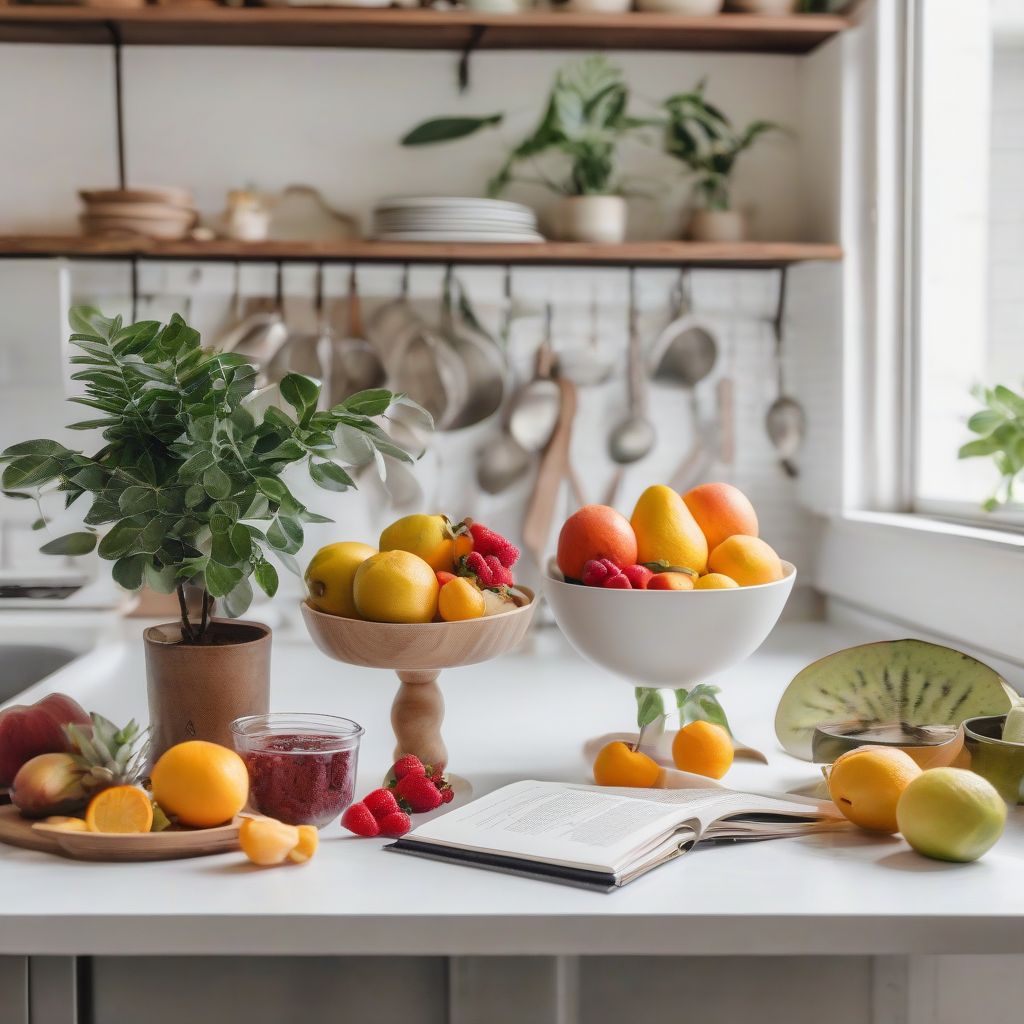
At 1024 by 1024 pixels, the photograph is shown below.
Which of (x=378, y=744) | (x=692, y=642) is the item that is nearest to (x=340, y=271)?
(x=378, y=744)

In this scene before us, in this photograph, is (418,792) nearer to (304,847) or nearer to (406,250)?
(304,847)

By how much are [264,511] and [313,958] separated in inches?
14.0

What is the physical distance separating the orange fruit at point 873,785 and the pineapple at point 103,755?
548 millimetres

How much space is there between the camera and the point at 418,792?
90 centimetres

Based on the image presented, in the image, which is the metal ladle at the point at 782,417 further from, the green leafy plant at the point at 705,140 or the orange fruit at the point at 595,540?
the orange fruit at the point at 595,540

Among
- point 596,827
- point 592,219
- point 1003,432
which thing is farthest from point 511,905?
point 592,219

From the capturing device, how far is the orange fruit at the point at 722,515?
1.05 m

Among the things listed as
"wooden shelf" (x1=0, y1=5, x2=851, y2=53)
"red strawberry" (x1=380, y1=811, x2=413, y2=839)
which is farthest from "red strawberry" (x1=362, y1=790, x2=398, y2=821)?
"wooden shelf" (x1=0, y1=5, x2=851, y2=53)

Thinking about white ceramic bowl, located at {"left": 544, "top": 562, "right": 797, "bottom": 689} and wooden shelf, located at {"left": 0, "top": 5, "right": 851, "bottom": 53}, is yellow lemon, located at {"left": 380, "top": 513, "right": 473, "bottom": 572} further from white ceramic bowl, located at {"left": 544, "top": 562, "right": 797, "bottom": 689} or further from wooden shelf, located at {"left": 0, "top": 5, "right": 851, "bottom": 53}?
wooden shelf, located at {"left": 0, "top": 5, "right": 851, "bottom": 53}

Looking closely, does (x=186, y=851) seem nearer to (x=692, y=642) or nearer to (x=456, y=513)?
(x=692, y=642)

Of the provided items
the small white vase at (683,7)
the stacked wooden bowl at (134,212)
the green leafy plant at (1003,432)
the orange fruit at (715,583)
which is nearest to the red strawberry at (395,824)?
the orange fruit at (715,583)

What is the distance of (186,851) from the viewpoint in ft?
2.71

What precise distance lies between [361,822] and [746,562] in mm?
400

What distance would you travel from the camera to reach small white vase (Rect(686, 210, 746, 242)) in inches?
77.0
